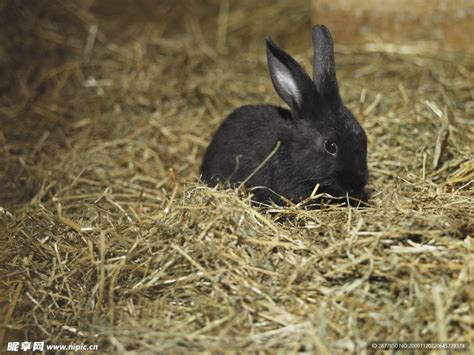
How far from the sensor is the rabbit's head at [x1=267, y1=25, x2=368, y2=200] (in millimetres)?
4051

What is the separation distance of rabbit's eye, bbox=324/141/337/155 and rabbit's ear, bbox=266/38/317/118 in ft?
0.91

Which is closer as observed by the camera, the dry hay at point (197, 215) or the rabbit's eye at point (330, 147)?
the dry hay at point (197, 215)

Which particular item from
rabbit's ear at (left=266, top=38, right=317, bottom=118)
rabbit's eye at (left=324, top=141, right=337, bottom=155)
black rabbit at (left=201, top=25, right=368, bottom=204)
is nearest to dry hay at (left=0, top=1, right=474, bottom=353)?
black rabbit at (left=201, top=25, right=368, bottom=204)

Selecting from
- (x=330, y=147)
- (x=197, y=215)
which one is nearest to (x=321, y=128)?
(x=330, y=147)

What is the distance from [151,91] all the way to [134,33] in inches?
56.5

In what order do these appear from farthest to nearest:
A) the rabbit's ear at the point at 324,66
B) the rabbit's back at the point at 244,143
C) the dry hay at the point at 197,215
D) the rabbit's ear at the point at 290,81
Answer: the rabbit's back at the point at 244,143
the rabbit's ear at the point at 324,66
the rabbit's ear at the point at 290,81
the dry hay at the point at 197,215

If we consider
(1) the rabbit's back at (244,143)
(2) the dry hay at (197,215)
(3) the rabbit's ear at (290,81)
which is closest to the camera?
(2) the dry hay at (197,215)

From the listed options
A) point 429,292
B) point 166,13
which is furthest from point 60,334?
point 166,13

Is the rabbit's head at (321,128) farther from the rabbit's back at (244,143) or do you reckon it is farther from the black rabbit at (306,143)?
the rabbit's back at (244,143)

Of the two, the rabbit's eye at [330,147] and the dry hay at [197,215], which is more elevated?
the rabbit's eye at [330,147]

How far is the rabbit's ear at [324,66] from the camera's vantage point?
4.16 metres

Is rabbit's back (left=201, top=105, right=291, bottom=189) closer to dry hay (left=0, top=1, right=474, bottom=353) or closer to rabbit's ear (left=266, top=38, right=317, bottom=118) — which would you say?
rabbit's ear (left=266, top=38, right=317, bottom=118)

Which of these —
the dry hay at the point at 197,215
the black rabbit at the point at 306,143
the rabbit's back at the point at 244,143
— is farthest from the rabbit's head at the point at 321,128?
the dry hay at the point at 197,215

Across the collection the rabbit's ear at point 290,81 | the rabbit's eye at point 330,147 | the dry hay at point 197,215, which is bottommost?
the dry hay at point 197,215
